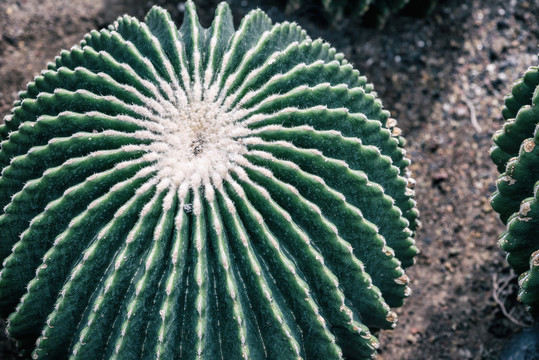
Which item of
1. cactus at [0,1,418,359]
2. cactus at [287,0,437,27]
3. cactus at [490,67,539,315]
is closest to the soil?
cactus at [287,0,437,27]

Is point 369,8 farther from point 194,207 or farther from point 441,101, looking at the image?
point 194,207

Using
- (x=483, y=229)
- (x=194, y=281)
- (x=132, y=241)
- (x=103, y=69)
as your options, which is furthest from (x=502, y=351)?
(x=103, y=69)

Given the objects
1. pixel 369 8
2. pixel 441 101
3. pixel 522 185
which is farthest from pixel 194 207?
pixel 369 8

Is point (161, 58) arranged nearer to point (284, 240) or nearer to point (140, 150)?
point (140, 150)

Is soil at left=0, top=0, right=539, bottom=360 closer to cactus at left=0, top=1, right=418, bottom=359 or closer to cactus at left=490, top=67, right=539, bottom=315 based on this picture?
cactus at left=490, top=67, right=539, bottom=315

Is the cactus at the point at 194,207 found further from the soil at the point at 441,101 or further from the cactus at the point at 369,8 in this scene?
the cactus at the point at 369,8

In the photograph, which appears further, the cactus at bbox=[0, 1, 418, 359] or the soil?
the soil

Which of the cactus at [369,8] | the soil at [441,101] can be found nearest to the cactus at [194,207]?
the soil at [441,101]
